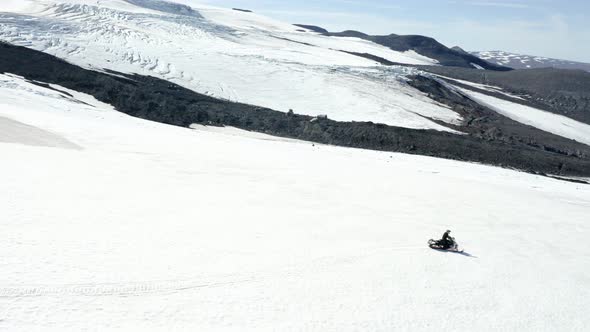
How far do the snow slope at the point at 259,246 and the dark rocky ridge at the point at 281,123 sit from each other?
1234 cm

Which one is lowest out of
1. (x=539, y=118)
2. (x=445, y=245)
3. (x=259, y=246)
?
(x=259, y=246)

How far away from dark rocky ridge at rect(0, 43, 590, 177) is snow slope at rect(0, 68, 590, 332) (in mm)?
12337

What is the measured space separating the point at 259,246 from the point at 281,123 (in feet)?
88.3

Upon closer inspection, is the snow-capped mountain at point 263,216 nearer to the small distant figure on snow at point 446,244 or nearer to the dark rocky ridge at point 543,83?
the small distant figure on snow at point 446,244

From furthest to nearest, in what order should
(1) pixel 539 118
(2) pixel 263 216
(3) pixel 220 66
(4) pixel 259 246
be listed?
(1) pixel 539 118 < (3) pixel 220 66 < (2) pixel 263 216 < (4) pixel 259 246

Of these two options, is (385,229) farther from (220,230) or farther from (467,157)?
(467,157)

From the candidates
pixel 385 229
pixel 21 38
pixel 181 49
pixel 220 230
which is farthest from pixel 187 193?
pixel 181 49

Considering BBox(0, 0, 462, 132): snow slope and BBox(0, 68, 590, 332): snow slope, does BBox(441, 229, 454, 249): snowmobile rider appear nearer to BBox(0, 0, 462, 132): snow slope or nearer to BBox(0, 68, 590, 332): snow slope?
BBox(0, 68, 590, 332): snow slope

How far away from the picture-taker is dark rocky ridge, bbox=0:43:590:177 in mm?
35219

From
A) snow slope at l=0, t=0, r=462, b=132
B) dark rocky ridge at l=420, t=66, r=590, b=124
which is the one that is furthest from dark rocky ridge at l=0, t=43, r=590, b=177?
dark rocky ridge at l=420, t=66, r=590, b=124

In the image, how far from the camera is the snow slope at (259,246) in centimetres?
888

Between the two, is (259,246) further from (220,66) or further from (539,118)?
(539,118)

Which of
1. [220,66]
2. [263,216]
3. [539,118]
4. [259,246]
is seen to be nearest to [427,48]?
[539,118]

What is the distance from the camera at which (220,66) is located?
56.5 m
